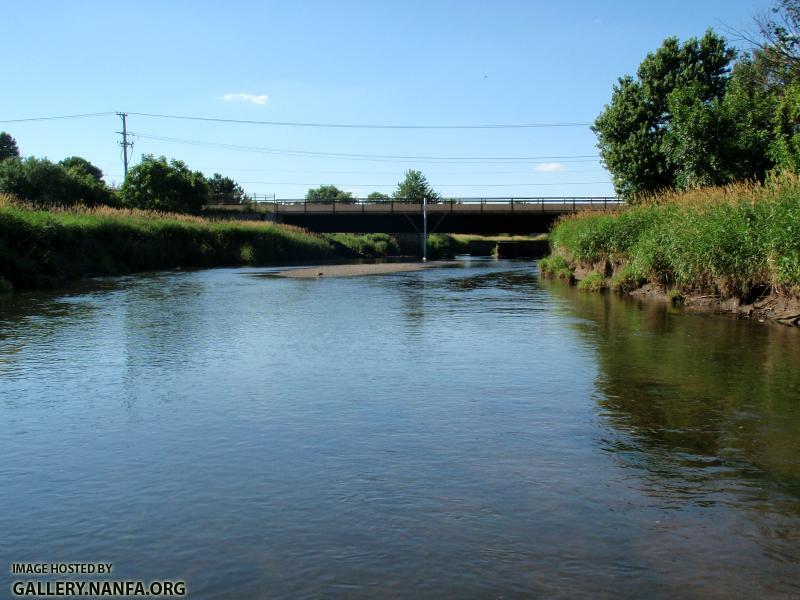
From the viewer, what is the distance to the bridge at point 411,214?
82812 mm

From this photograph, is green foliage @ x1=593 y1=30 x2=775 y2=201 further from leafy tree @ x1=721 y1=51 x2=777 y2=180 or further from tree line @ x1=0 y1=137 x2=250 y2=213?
tree line @ x1=0 y1=137 x2=250 y2=213

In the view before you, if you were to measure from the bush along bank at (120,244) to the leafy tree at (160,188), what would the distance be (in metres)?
14.5

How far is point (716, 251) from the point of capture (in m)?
21.2

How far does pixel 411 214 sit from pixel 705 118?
172ft

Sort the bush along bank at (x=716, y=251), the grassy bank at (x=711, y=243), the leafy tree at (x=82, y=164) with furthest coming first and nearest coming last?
the leafy tree at (x=82, y=164)
the bush along bank at (x=716, y=251)
the grassy bank at (x=711, y=243)

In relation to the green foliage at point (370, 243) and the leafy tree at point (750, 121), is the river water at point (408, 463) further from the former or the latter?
the green foliage at point (370, 243)

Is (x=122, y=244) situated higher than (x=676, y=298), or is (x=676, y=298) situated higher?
(x=122, y=244)

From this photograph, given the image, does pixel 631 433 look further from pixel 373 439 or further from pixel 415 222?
pixel 415 222

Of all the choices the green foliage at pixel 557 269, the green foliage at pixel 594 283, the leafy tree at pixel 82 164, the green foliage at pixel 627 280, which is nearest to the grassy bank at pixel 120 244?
the green foliage at pixel 594 283

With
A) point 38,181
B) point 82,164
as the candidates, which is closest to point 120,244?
point 38,181

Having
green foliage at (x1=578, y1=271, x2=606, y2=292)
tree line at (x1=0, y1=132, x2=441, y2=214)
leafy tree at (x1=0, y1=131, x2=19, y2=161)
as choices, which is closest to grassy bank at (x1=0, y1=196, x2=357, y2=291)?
tree line at (x1=0, y1=132, x2=441, y2=214)

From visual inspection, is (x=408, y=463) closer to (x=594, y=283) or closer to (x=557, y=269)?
(x=594, y=283)

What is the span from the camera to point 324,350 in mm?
15633

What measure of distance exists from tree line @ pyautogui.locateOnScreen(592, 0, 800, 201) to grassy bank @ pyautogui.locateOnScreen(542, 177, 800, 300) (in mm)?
3904
